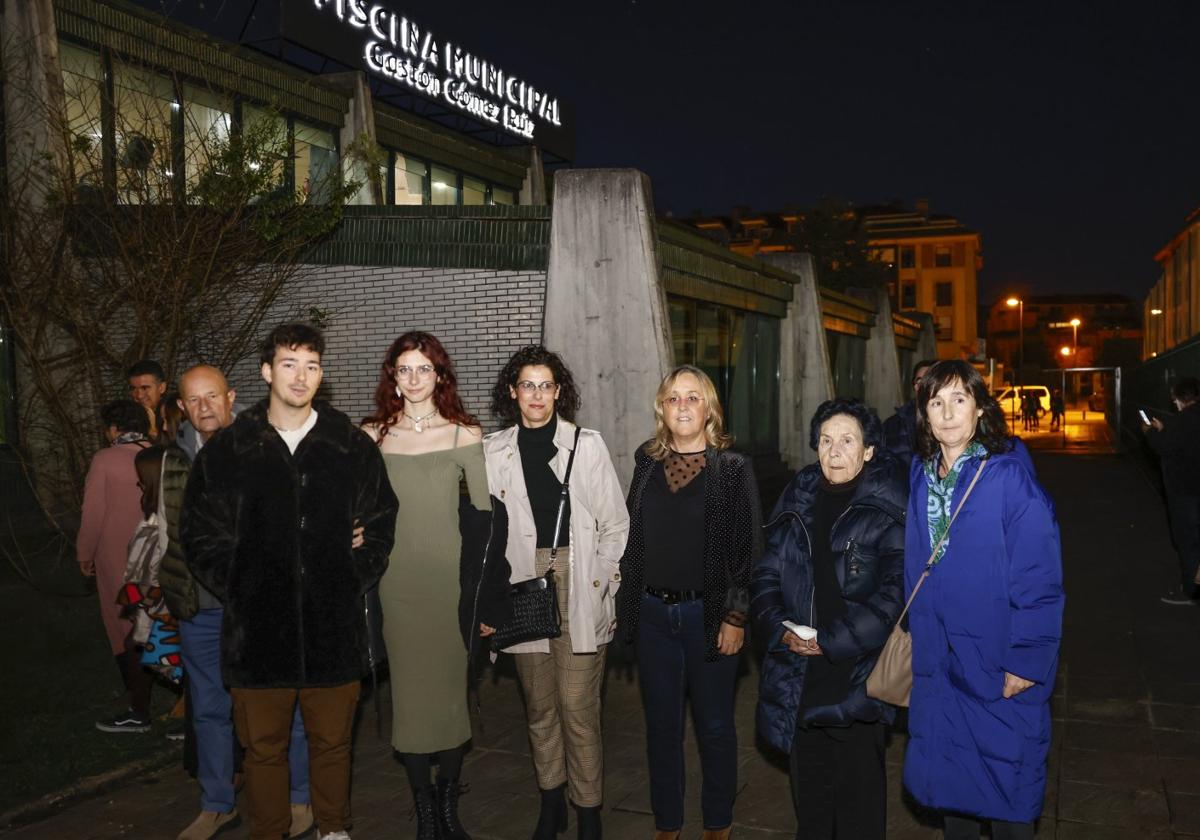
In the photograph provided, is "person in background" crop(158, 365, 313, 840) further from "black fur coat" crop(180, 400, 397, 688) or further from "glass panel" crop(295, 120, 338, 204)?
"glass panel" crop(295, 120, 338, 204)

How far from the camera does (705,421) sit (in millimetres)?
4422

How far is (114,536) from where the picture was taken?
239 inches

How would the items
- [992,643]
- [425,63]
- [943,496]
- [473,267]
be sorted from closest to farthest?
[992,643]
[943,496]
[473,267]
[425,63]

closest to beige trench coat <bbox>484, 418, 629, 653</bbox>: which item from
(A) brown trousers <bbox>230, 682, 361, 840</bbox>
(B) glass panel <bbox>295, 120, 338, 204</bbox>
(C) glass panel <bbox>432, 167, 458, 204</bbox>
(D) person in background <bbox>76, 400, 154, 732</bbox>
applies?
(A) brown trousers <bbox>230, 682, 361, 840</bbox>

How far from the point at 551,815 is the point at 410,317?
8.41 m

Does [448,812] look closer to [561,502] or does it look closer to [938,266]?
[561,502]

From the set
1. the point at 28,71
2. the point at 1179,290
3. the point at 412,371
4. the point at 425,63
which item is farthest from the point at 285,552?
the point at 1179,290

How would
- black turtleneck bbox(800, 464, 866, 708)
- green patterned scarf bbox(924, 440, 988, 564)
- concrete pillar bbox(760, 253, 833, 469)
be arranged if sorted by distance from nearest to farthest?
green patterned scarf bbox(924, 440, 988, 564), black turtleneck bbox(800, 464, 866, 708), concrete pillar bbox(760, 253, 833, 469)

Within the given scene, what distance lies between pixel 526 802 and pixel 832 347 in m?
19.0

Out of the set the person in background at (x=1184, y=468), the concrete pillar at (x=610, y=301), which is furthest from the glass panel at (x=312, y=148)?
the person in background at (x=1184, y=468)

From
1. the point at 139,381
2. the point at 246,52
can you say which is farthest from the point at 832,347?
the point at 139,381

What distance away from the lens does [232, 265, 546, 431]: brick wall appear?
1148 centimetres

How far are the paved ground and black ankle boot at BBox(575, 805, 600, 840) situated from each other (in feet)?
0.90

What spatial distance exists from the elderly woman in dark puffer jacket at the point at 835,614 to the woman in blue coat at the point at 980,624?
14 centimetres
